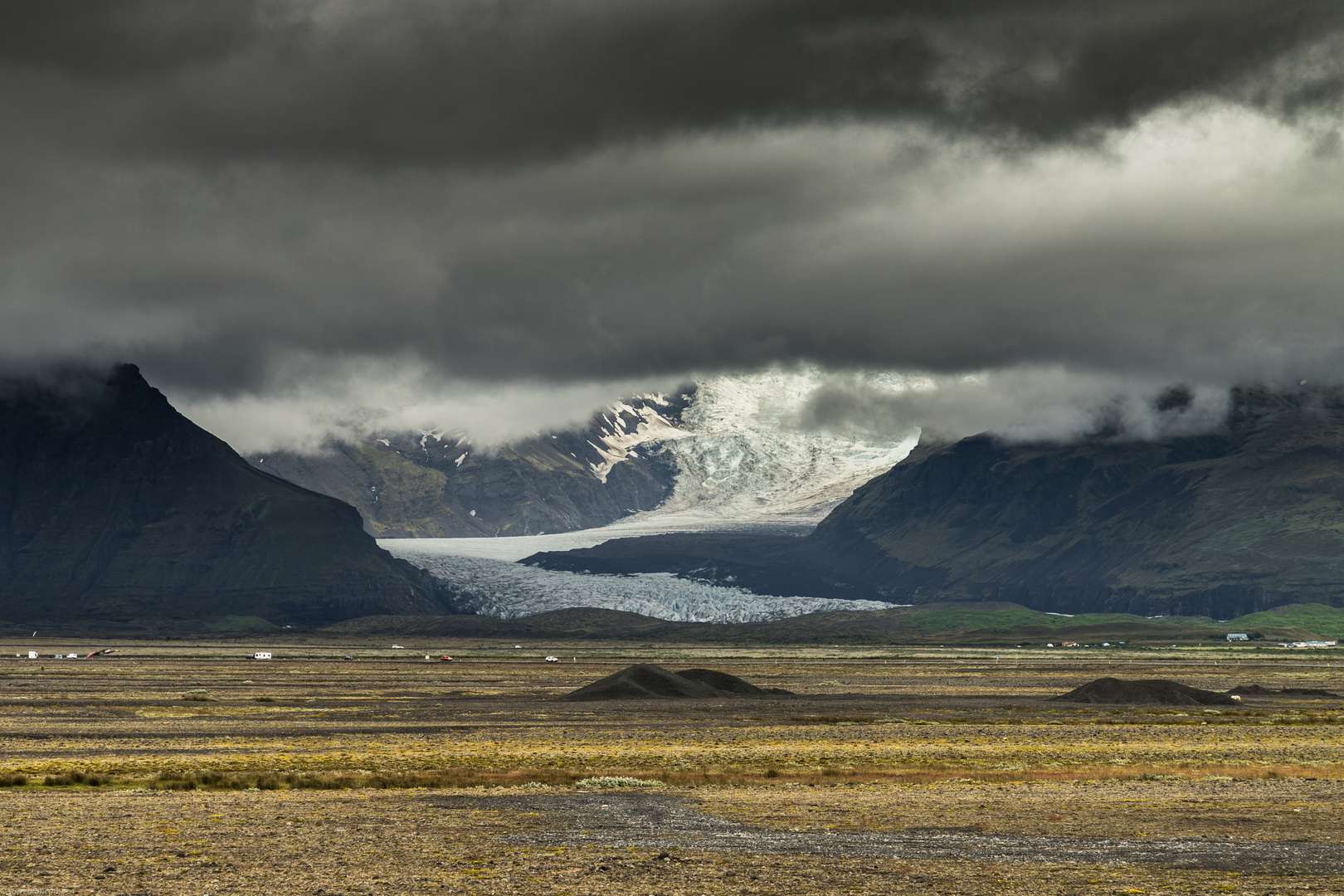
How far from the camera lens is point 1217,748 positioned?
68.2 meters

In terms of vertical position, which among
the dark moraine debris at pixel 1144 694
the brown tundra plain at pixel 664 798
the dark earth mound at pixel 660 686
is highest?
the brown tundra plain at pixel 664 798

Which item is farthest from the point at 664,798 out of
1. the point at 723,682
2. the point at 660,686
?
the point at 723,682

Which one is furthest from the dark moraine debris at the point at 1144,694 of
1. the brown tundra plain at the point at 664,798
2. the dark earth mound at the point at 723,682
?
the dark earth mound at the point at 723,682

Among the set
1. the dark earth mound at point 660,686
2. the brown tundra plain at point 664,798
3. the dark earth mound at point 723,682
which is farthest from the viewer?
the dark earth mound at point 723,682

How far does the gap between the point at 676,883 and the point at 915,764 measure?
108 feet

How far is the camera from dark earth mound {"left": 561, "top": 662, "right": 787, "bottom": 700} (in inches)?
4353

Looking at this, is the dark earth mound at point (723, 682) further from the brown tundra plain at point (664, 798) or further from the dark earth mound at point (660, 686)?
the brown tundra plain at point (664, 798)

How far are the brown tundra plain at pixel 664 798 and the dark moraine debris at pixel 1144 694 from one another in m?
4.16

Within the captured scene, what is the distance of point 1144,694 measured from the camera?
110000 millimetres

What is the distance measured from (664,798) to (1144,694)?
75946 millimetres

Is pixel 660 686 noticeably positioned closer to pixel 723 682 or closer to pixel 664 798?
pixel 723 682

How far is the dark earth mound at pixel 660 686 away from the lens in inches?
4353

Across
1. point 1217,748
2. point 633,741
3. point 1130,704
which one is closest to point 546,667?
point 1130,704

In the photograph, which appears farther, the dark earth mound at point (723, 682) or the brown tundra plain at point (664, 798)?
the dark earth mound at point (723, 682)
